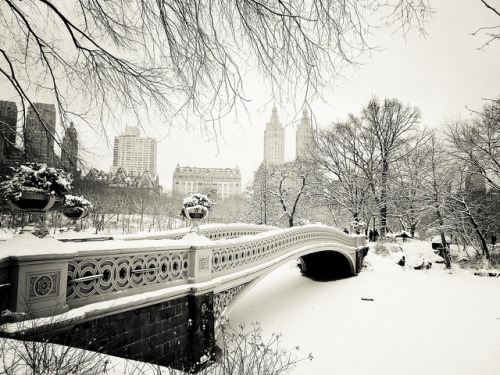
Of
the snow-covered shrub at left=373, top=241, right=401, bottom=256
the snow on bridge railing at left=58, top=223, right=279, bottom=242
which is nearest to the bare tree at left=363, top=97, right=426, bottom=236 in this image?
the snow-covered shrub at left=373, top=241, right=401, bottom=256

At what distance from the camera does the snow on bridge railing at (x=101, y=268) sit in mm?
2955

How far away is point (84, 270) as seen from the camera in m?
3.63

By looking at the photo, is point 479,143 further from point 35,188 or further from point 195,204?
point 35,188

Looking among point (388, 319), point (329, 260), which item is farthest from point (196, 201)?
point (329, 260)

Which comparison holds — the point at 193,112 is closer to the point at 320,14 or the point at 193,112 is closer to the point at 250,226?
the point at 320,14

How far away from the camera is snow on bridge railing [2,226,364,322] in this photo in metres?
2.96

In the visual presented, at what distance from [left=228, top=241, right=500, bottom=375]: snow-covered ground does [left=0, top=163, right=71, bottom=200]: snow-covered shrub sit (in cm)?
654

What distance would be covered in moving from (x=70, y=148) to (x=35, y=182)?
2.77 ft

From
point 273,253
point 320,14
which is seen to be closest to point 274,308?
point 273,253

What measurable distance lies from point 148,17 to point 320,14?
5.34 feet

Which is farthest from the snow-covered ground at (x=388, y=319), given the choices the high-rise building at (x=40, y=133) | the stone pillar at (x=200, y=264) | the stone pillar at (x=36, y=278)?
the high-rise building at (x=40, y=133)

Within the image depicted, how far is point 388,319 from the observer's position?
33.4 feet

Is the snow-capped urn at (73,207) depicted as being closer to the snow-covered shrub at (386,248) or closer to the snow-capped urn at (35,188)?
the snow-capped urn at (35,188)

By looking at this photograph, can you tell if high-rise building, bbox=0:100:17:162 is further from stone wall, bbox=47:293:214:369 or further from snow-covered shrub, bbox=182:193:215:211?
snow-covered shrub, bbox=182:193:215:211
